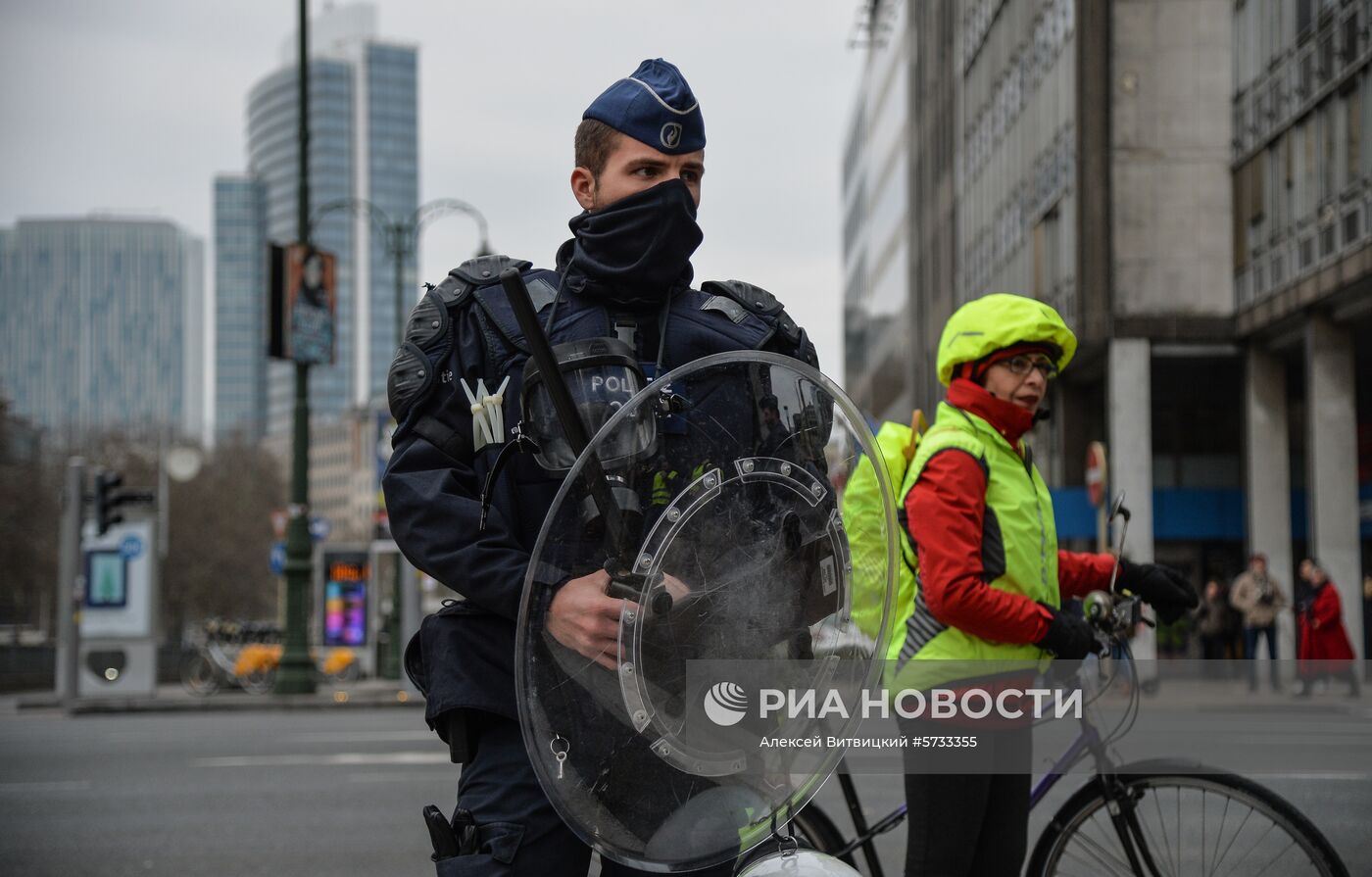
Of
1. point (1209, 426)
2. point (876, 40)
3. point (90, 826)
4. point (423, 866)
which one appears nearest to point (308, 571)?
point (90, 826)

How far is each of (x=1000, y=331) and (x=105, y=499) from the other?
802 inches

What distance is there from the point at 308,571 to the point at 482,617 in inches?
813

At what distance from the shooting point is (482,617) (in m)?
2.49

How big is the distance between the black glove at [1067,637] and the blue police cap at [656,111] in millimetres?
1564

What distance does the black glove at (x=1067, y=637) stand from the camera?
3607mm

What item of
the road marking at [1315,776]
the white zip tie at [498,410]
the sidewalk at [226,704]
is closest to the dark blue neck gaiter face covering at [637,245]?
the white zip tie at [498,410]

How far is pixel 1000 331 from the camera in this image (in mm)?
3807

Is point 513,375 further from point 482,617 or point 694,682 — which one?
point 694,682

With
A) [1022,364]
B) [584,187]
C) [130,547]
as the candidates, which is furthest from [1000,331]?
[130,547]

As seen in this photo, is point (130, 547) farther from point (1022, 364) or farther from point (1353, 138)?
point (1022, 364)

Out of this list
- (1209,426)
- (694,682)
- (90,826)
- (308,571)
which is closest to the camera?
(694,682)

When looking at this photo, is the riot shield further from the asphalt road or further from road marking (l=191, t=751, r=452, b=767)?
road marking (l=191, t=751, r=452, b=767)

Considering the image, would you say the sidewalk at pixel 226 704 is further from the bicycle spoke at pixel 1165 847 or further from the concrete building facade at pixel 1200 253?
the bicycle spoke at pixel 1165 847
